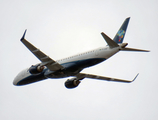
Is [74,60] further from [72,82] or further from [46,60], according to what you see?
[72,82]

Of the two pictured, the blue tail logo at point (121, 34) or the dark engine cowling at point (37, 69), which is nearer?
the blue tail logo at point (121, 34)

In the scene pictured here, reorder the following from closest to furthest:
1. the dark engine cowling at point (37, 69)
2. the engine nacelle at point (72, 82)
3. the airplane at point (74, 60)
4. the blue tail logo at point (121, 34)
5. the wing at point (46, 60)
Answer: the wing at point (46, 60), the airplane at point (74, 60), the blue tail logo at point (121, 34), the dark engine cowling at point (37, 69), the engine nacelle at point (72, 82)

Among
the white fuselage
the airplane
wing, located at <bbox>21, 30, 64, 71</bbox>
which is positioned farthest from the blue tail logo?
wing, located at <bbox>21, 30, 64, 71</bbox>

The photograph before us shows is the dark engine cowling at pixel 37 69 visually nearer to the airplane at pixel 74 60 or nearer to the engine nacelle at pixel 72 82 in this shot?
the airplane at pixel 74 60

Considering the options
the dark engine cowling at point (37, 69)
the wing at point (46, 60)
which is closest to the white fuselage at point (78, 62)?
the wing at point (46, 60)

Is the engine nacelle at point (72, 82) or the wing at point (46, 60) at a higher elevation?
the wing at point (46, 60)

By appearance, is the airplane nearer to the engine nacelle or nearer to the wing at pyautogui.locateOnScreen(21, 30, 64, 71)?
the wing at pyautogui.locateOnScreen(21, 30, 64, 71)

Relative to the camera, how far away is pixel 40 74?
47000 mm

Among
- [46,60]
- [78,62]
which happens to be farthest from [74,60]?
[46,60]

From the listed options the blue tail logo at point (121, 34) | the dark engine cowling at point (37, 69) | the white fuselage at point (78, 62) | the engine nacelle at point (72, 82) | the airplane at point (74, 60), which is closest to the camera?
the airplane at point (74, 60)

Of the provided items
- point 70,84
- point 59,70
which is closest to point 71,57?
point 59,70

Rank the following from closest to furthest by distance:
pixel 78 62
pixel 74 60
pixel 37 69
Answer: pixel 78 62, pixel 37 69, pixel 74 60

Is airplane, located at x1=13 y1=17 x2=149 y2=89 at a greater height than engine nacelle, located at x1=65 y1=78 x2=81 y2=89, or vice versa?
airplane, located at x1=13 y1=17 x2=149 y2=89

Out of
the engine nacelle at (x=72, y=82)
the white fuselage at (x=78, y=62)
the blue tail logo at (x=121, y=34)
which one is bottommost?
the engine nacelle at (x=72, y=82)
